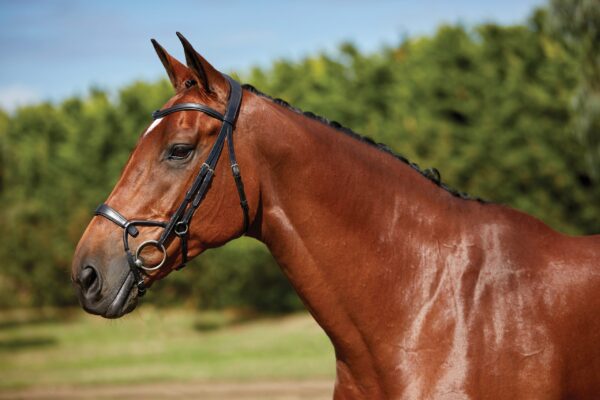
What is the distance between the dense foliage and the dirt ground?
5.66 metres

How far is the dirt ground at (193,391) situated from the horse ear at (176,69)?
22.2 feet

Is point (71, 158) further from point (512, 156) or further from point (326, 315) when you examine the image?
point (326, 315)

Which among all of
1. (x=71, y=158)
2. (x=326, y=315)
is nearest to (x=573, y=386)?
(x=326, y=315)

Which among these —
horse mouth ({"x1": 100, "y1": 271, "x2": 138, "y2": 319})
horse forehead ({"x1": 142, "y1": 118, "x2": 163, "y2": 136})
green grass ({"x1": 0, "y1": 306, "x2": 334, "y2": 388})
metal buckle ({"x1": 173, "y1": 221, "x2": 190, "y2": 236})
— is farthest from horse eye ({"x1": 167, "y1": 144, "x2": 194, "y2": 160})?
green grass ({"x1": 0, "y1": 306, "x2": 334, "y2": 388})

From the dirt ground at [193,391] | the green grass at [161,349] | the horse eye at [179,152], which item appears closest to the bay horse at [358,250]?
the horse eye at [179,152]

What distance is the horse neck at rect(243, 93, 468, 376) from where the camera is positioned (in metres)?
2.89

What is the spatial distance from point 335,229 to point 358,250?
0.13 meters

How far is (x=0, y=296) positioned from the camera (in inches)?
853

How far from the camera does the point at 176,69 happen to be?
3.00m

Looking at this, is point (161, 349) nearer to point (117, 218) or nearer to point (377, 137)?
point (377, 137)

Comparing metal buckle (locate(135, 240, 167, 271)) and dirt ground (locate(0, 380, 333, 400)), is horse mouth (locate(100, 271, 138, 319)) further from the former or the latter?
dirt ground (locate(0, 380, 333, 400))

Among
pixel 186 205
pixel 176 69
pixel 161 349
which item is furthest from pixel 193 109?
pixel 161 349

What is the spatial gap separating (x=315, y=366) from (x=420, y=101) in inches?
244

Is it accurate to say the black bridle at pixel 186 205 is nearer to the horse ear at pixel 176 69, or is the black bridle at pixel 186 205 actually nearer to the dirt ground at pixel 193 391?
the horse ear at pixel 176 69
